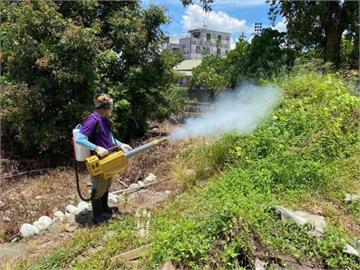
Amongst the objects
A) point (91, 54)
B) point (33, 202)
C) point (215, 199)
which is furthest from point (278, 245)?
point (91, 54)

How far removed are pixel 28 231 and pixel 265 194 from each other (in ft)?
10.2

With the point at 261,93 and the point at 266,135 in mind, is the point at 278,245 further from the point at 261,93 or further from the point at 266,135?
the point at 261,93

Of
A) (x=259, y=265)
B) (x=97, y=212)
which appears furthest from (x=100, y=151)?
(x=259, y=265)

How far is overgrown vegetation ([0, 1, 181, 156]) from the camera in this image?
8672 millimetres

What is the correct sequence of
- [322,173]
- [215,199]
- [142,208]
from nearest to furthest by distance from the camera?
[215,199] < [322,173] < [142,208]

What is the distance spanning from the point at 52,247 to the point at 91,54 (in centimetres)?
514

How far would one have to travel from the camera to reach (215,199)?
4621 mm

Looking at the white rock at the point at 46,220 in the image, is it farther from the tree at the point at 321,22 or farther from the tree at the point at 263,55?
the tree at the point at 321,22

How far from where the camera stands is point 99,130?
16.7 ft

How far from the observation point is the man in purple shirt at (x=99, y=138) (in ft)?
16.2

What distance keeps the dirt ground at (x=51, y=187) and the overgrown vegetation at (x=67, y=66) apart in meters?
0.98

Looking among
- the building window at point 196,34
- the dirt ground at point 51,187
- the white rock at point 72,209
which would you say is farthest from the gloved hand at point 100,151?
the building window at point 196,34

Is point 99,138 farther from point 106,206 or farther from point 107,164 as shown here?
point 106,206

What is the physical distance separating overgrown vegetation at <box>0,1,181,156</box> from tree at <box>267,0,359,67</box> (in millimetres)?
4291
